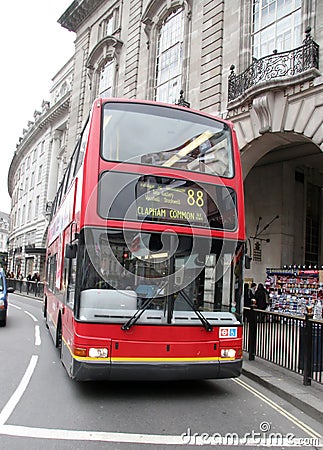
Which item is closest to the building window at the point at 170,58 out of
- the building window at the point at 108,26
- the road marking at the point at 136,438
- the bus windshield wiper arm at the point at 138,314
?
the building window at the point at 108,26

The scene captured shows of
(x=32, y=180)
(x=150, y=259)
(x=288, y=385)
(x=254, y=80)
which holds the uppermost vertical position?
(x=32, y=180)

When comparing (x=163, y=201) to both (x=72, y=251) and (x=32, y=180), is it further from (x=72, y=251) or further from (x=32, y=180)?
(x=32, y=180)

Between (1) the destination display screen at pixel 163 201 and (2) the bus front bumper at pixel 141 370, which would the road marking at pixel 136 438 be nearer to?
(2) the bus front bumper at pixel 141 370

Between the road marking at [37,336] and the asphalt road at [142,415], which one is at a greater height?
the asphalt road at [142,415]

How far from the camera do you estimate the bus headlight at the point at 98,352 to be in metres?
5.46

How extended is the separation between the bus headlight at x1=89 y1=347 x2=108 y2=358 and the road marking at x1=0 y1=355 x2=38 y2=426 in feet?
3.78

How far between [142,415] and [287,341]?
3.29m

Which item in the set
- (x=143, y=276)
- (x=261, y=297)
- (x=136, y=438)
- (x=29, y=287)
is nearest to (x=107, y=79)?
(x=29, y=287)

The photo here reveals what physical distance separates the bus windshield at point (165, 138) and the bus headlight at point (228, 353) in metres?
2.60

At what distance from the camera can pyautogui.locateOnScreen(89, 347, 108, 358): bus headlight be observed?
5.46 meters

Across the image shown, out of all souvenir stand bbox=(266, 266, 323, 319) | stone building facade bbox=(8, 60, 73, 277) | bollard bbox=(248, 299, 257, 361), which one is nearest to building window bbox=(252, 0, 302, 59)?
souvenir stand bbox=(266, 266, 323, 319)

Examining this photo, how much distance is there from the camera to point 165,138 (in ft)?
21.4

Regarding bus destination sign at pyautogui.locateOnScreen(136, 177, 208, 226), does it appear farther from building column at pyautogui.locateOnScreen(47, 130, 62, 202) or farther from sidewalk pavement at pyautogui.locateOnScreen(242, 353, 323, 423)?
building column at pyautogui.locateOnScreen(47, 130, 62, 202)

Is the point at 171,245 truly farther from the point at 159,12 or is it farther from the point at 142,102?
the point at 159,12
